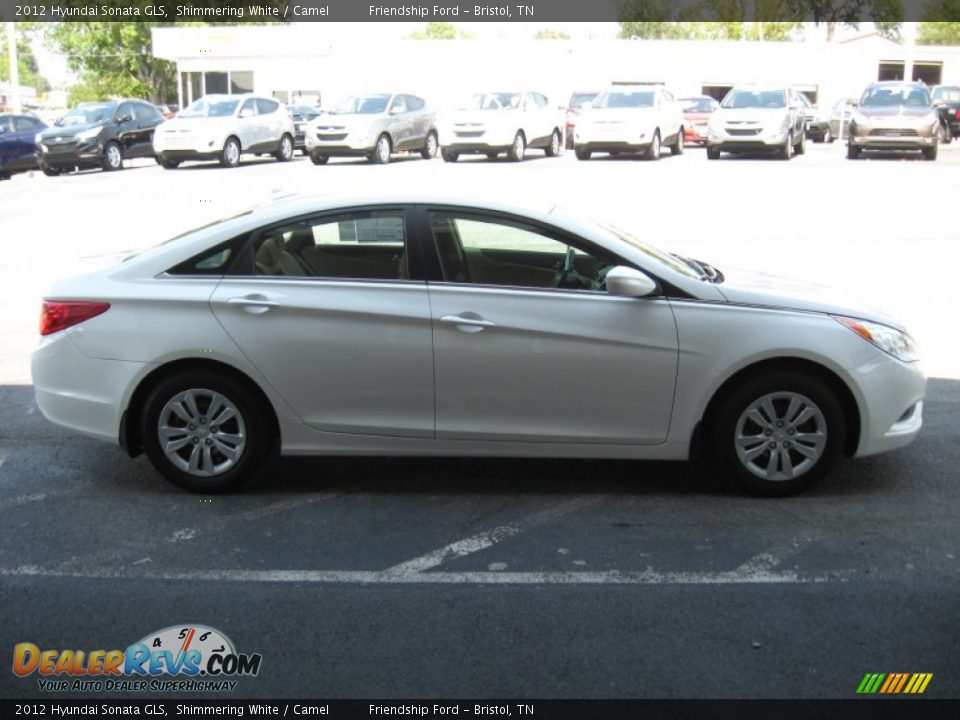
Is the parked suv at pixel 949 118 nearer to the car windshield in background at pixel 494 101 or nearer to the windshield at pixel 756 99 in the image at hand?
the windshield at pixel 756 99

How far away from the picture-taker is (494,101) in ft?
97.4

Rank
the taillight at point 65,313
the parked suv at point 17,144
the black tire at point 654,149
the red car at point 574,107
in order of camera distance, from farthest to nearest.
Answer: the red car at point 574,107 < the black tire at point 654,149 < the parked suv at point 17,144 < the taillight at point 65,313

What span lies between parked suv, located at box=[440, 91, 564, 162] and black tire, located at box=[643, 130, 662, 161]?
292cm

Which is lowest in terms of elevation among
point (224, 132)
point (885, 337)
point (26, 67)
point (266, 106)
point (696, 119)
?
point (885, 337)

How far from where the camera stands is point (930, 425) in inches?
275

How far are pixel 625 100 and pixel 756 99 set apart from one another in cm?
333

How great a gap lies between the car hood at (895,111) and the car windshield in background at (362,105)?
11.9 m

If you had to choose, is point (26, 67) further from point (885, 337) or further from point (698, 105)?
point (885, 337)

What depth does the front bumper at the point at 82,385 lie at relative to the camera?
18.7 ft

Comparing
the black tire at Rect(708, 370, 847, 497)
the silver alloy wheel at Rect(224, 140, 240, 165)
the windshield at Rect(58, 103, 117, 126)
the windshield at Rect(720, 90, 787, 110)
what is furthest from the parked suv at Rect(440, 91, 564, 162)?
the black tire at Rect(708, 370, 847, 497)

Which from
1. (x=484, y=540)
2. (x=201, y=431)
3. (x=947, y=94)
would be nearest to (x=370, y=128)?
(x=201, y=431)

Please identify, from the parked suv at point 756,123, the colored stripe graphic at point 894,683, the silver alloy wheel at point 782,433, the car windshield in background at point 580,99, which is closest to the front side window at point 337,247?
the silver alloy wheel at point 782,433

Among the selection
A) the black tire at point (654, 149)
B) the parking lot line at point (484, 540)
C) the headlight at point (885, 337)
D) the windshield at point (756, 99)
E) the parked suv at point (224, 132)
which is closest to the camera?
the parking lot line at point (484, 540)

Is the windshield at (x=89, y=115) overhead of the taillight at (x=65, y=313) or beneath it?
overhead
